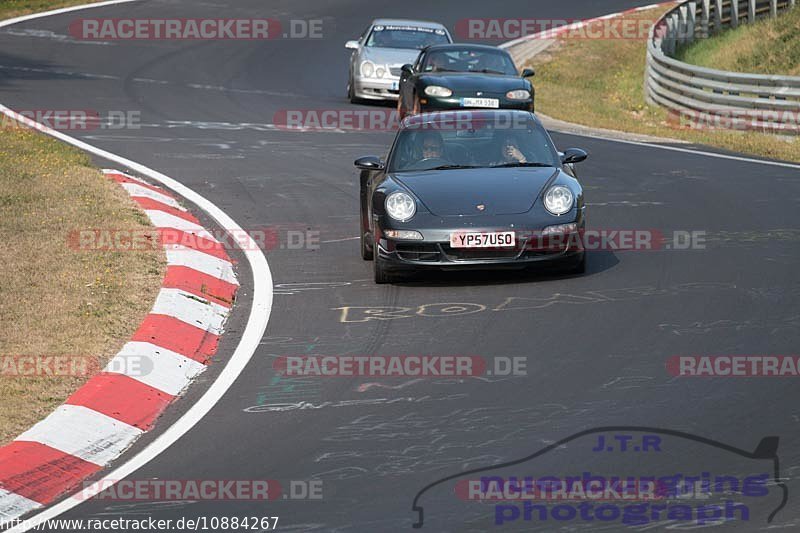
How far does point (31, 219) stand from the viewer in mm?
12461

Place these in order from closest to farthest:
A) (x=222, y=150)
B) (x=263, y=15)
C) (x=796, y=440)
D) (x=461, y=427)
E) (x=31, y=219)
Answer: (x=796, y=440) < (x=461, y=427) < (x=31, y=219) < (x=222, y=150) < (x=263, y=15)

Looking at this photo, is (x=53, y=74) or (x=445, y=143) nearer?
(x=445, y=143)

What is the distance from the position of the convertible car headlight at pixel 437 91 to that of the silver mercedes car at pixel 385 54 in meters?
4.29

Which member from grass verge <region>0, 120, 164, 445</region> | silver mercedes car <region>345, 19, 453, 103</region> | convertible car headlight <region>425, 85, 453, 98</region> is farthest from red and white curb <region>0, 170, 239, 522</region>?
silver mercedes car <region>345, 19, 453, 103</region>

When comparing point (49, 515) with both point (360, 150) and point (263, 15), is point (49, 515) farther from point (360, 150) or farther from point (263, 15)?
point (263, 15)

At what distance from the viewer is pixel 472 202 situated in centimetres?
1063

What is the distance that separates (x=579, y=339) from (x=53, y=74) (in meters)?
20.2

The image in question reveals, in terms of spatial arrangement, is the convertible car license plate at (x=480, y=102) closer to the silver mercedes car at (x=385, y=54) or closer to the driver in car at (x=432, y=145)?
the silver mercedes car at (x=385, y=54)

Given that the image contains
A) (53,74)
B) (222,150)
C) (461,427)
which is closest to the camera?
(461,427)

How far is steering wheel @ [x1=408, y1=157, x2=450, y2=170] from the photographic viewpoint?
11529 millimetres

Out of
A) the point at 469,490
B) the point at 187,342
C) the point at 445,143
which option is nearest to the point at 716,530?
the point at 469,490

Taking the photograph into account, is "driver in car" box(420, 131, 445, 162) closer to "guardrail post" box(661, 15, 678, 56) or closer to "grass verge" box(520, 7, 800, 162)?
"grass verge" box(520, 7, 800, 162)

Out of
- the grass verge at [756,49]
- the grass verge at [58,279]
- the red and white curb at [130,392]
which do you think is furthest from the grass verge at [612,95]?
the red and white curb at [130,392]

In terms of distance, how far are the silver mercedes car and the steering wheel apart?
512 inches
